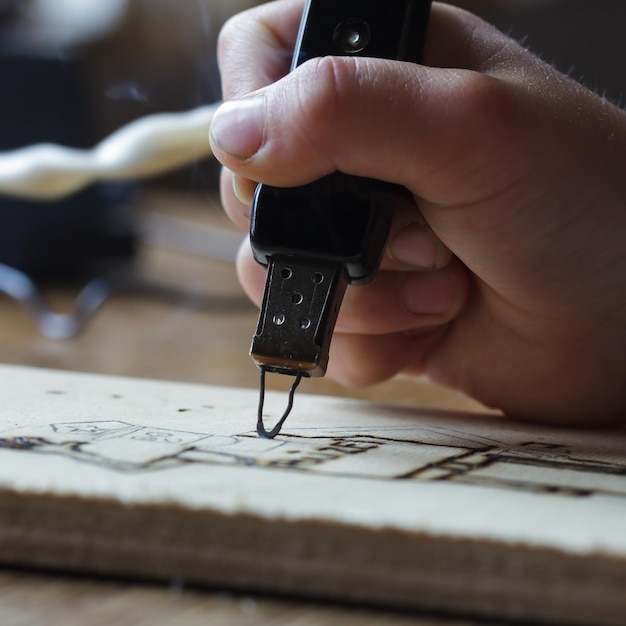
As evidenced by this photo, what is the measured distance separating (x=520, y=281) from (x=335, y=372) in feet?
0.59

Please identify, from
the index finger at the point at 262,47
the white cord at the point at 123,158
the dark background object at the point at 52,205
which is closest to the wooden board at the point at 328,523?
the index finger at the point at 262,47

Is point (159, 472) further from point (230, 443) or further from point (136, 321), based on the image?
point (136, 321)

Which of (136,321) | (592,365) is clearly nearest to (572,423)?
(592,365)

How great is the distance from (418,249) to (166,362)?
31cm

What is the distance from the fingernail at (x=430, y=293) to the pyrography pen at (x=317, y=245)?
5.2 inches

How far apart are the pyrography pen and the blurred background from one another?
22 centimetres

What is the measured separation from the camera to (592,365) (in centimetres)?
56

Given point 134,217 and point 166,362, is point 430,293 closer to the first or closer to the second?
point 166,362

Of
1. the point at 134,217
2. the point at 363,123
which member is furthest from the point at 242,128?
the point at 134,217

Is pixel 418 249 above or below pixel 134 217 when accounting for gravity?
below

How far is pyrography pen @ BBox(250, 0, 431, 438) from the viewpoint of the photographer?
419 mm

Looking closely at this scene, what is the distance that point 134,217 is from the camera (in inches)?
55.2

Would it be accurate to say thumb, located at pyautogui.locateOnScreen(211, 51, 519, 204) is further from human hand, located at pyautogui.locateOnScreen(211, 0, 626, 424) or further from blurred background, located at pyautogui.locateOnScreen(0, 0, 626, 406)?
blurred background, located at pyautogui.locateOnScreen(0, 0, 626, 406)

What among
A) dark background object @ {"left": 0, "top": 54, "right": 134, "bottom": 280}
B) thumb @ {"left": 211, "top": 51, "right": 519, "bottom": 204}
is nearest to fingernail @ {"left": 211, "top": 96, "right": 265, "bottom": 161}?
thumb @ {"left": 211, "top": 51, "right": 519, "bottom": 204}
